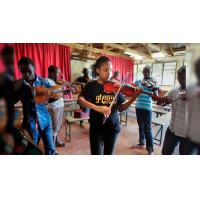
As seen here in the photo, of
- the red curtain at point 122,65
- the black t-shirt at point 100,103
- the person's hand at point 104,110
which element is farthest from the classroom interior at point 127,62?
the person's hand at point 104,110

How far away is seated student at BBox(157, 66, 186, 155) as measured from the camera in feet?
3.31

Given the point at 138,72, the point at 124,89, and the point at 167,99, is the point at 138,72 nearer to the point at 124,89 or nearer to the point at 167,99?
the point at 124,89

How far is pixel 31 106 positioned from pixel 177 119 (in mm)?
1594

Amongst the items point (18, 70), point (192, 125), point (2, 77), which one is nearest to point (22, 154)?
point (2, 77)

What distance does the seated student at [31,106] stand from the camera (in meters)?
1.10

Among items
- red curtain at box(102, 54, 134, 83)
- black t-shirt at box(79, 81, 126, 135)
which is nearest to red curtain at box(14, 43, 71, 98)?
black t-shirt at box(79, 81, 126, 135)

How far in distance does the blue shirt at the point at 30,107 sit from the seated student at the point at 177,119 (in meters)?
1.35

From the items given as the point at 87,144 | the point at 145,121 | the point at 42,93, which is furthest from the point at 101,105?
the point at 87,144

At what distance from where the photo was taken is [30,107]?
1.23 meters

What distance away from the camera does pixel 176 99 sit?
3.53ft
